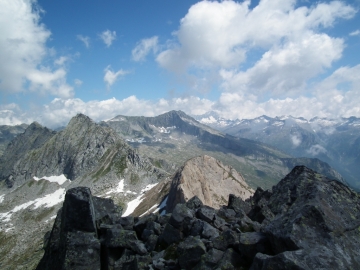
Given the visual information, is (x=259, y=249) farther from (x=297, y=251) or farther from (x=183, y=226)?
(x=183, y=226)

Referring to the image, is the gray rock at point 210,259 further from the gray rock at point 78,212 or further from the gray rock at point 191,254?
the gray rock at point 78,212

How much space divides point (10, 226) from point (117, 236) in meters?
176

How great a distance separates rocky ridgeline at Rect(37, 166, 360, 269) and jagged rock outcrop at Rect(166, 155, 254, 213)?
6229 centimetres

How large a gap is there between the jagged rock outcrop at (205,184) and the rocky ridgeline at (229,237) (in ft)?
204

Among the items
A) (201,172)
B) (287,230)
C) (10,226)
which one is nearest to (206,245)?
(287,230)

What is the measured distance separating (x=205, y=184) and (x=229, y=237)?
84.5 m

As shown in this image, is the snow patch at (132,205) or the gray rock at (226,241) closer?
the gray rock at (226,241)

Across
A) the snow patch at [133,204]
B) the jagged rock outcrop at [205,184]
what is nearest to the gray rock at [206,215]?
the jagged rock outcrop at [205,184]

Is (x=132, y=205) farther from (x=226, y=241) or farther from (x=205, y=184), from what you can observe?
(x=226, y=241)

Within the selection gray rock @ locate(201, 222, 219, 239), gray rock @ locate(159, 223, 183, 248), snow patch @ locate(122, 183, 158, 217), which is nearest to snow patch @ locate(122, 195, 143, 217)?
snow patch @ locate(122, 183, 158, 217)

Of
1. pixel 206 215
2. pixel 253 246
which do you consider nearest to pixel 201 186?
pixel 206 215

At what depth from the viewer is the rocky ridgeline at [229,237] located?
10.2m

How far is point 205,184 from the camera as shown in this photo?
96250 mm

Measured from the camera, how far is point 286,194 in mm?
18438
